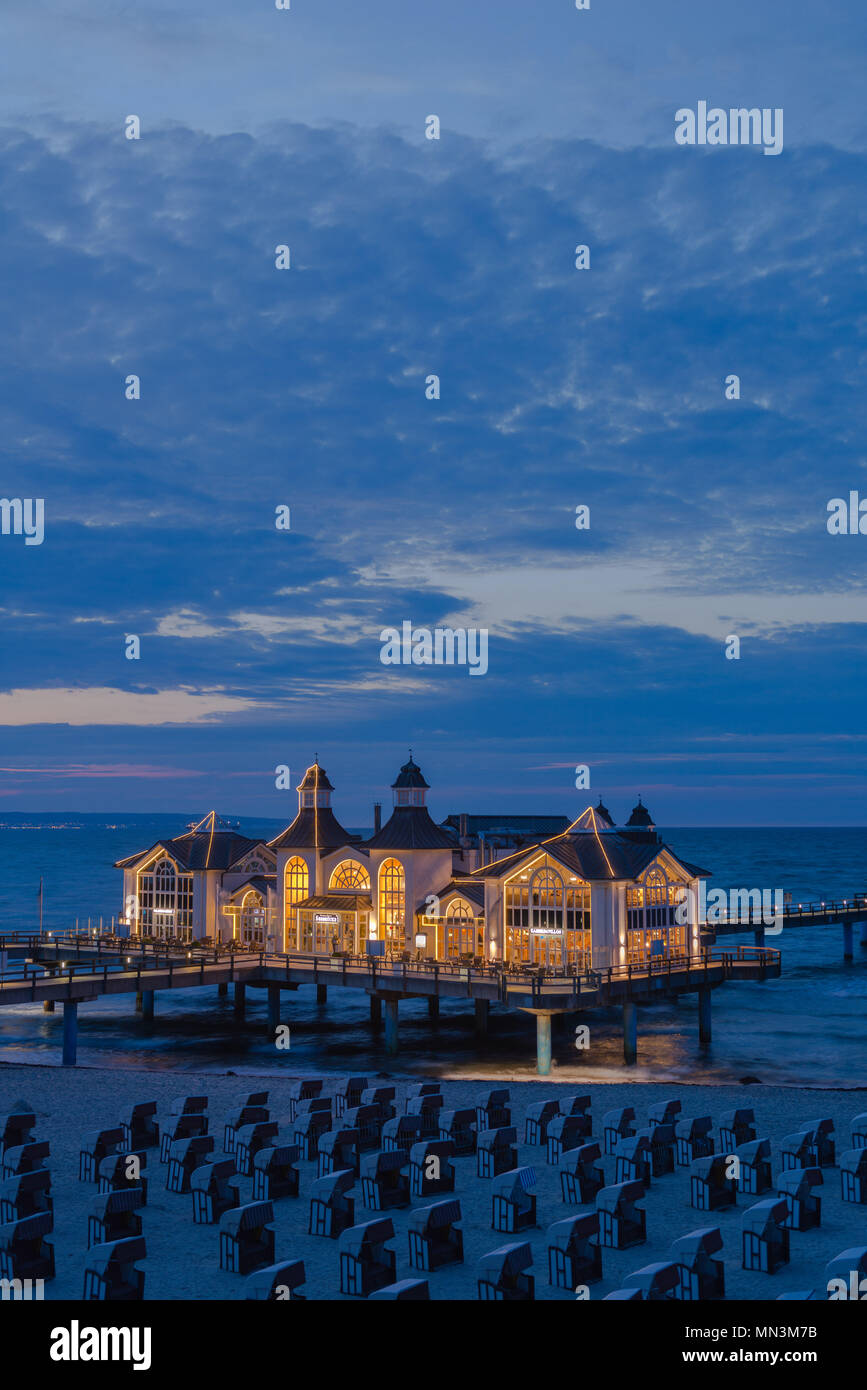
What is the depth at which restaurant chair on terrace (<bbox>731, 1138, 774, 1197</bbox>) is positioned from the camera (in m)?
23.4

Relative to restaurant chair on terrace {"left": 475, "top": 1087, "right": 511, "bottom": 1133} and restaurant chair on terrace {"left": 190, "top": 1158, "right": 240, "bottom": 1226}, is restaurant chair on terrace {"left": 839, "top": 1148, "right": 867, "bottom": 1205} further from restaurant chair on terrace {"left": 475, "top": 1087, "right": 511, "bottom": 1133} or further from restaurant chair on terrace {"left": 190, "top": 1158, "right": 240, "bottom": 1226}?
restaurant chair on terrace {"left": 190, "top": 1158, "right": 240, "bottom": 1226}

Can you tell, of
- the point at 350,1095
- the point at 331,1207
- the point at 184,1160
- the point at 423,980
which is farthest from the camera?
the point at 423,980

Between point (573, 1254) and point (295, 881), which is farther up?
point (295, 881)

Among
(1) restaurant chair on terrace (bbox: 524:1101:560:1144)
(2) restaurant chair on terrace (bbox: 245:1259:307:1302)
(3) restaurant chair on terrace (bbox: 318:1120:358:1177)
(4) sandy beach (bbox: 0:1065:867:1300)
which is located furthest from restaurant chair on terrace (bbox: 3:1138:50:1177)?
(1) restaurant chair on terrace (bbox: 524:1101:560:1144)

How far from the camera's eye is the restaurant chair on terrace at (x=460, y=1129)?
88.3ft

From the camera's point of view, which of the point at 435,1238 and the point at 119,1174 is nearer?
the point at 435,1238

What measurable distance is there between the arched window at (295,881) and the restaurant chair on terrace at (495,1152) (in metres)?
34.7

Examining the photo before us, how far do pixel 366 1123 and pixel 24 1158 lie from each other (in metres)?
7.18

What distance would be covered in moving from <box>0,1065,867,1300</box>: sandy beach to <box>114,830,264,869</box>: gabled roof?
1071 inches

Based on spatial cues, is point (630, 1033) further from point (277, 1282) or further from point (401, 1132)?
point (277, 1282)

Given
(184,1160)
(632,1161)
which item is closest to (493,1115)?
(632,1161)

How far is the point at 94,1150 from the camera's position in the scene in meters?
24.7

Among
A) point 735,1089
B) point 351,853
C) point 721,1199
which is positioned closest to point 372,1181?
point 721,1199
